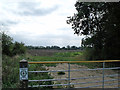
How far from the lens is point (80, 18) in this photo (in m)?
15.1

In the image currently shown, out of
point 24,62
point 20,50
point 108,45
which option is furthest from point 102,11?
point 24,62

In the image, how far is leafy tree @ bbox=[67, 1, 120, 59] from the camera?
12.3 metres

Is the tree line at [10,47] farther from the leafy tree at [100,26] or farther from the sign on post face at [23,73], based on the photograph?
the sign on post face at [23,73]

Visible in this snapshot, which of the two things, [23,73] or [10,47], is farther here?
[10,47]

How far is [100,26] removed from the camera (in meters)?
14.8

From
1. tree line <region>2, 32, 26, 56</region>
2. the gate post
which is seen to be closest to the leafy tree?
tree line <region>2, 32, 26, 56</region>

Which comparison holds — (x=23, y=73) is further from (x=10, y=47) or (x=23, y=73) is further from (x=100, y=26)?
(x=100, y=26)

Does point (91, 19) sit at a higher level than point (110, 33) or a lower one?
higher

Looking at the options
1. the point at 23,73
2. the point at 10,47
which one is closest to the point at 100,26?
the point at 10,47

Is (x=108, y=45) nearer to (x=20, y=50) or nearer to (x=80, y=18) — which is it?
(x=80, y=18)

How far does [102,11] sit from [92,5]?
1.48m

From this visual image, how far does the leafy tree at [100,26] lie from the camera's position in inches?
483

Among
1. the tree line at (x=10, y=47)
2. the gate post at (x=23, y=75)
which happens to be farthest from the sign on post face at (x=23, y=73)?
the tree line at (x=10, y=47)

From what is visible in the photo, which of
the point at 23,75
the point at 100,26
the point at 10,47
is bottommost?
the point at 23,75
